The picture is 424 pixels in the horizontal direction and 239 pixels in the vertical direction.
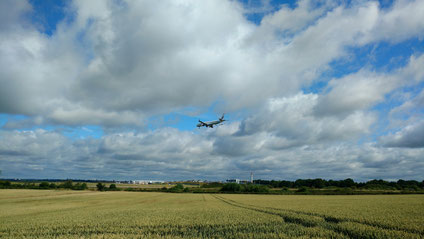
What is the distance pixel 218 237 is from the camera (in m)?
16.8

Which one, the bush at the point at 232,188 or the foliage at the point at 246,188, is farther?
the bush at the point at 232,188

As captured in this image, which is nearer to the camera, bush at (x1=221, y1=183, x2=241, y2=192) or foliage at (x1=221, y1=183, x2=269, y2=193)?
foliage at (x1=221, y1=183, x2=269, y2=193)

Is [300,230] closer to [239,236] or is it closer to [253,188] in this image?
[239,236]

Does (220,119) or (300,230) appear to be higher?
(220,119)

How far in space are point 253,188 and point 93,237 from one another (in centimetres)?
12534

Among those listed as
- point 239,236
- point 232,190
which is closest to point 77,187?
point 232,190

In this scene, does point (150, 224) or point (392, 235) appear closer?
point (392, 235)

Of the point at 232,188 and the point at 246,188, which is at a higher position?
the point at 246,188

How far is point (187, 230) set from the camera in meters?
20.6

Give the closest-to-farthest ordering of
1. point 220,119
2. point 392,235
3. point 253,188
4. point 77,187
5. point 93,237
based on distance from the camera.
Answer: point 392,235 → point 93,237 → point 220,119 → point 253,188 → point 77,187

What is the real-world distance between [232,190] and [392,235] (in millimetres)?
128159

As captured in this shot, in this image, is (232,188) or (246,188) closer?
(246,188)

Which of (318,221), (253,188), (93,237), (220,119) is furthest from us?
(253,188)

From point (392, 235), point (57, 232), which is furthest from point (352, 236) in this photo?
point (57, 232)
